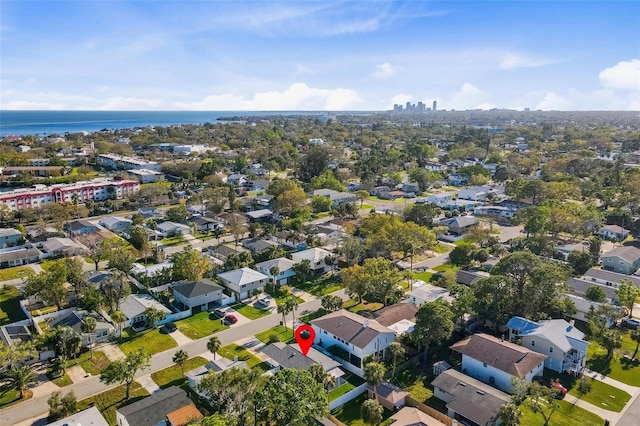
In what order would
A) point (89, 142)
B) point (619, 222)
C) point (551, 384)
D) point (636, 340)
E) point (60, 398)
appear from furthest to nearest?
1. point (89, 142)
2. point (619, 222)
3. point (636, 340)
4. point (551, 384)
5. point (60, 398)

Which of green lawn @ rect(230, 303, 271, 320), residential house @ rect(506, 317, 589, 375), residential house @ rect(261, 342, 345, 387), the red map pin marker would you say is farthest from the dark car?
residential house @ rect(506, 317, 589, 375)

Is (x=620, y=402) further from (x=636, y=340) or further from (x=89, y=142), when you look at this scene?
(x=89, y=142)

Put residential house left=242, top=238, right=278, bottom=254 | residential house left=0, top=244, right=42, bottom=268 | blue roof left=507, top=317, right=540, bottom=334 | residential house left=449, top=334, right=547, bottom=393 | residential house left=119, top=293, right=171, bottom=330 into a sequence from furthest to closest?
residential house left=242, top=238, right=278, bottom=254
residential house left=0, top=244, right=42, bottom=268
residential house left=119, top=293, right=171, bottom=330
blue roof left=507, top=317, right=540, bottom=334
residential house left=449, top=334, right=547, bottom=393

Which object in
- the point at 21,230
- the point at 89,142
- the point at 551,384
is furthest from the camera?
the point at 89,142

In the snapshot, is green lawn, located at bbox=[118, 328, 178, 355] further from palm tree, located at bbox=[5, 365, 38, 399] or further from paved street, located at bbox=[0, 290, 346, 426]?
palm tree, located at bbox=[5, 365, 38, 399]

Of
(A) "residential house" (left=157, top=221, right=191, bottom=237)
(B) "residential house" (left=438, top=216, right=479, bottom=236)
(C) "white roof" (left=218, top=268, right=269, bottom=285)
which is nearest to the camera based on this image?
(C) "white roof" (left=218, top=268, right=269, bottom=285)

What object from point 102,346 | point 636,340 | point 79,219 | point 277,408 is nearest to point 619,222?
point 636,340
